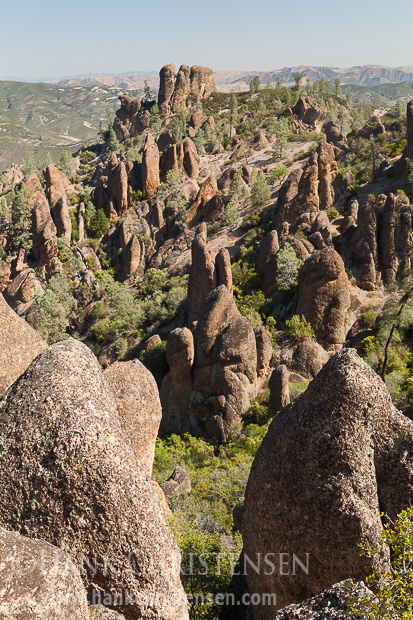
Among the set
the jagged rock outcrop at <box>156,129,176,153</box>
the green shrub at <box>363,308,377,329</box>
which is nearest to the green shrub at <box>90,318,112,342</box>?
the green shrub at <box>363,308,377,329</box>

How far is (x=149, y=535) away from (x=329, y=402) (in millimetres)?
5527

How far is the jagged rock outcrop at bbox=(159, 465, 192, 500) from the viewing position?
74.1ft

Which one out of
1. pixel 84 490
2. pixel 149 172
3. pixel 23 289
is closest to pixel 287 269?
pixel 84 490

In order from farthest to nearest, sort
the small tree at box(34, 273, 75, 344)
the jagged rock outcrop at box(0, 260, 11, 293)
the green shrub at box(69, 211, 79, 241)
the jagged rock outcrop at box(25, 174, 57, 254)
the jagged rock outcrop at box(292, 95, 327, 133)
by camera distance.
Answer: the jagged rock outcrop at box(292, 95, 327, 133) < the green shrub at box(69, 211, 79, 241) < the jagged rock outcrop at box(25, 174, 57, 254) < the jagged rock outcrop at box(0, 260, 11, 293) < the small tree at box(34, 273, 75, 344)

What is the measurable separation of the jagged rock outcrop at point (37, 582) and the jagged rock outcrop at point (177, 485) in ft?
49.3

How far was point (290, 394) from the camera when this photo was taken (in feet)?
115

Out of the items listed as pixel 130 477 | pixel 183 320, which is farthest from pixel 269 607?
pixel 183 320

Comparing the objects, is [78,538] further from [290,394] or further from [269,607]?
[290,394]

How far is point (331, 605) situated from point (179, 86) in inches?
6599

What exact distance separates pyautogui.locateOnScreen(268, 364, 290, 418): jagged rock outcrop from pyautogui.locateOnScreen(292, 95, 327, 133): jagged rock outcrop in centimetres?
10807

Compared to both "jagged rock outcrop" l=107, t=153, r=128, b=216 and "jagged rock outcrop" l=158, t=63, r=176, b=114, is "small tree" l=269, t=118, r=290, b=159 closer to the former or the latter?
"jagged rock outcrop" l=107, t=153, r=128, b=216

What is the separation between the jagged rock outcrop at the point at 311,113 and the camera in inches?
4801

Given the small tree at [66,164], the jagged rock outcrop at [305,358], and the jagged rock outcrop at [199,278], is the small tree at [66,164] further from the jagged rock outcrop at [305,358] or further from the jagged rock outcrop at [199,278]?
the jagged rock outcrop at [305,358]

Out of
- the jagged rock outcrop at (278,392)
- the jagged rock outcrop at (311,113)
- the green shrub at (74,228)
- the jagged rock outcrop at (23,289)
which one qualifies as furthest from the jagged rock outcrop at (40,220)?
the jagged rock outcrop at (311,113)
